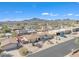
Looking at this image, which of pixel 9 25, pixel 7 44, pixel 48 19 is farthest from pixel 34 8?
pixel 7 44

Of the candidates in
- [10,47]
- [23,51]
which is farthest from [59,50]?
[10,47]

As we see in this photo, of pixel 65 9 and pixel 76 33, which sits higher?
pixel 65 9

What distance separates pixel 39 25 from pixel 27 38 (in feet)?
0.79

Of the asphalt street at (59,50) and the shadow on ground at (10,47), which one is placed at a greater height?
the shadow on ground at (10,47)

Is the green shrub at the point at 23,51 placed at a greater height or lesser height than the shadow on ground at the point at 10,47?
lesser

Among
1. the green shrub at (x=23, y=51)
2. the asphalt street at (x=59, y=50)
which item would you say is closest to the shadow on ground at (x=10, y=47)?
the green shrub at (x=23, y=51)

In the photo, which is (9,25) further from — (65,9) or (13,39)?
(65,9)

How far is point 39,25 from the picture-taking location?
2.68 m

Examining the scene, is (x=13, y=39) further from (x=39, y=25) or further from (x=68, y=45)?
(x=68, y=45)

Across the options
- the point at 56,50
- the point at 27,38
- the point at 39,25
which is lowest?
the point at 56,50

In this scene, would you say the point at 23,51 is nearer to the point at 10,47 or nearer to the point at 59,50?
the point at 10,47

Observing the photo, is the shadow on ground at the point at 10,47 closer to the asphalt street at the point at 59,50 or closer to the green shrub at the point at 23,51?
the green shrub at the point at 23,51

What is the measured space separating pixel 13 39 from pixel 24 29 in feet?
0.65

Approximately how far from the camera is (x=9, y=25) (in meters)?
2.63
